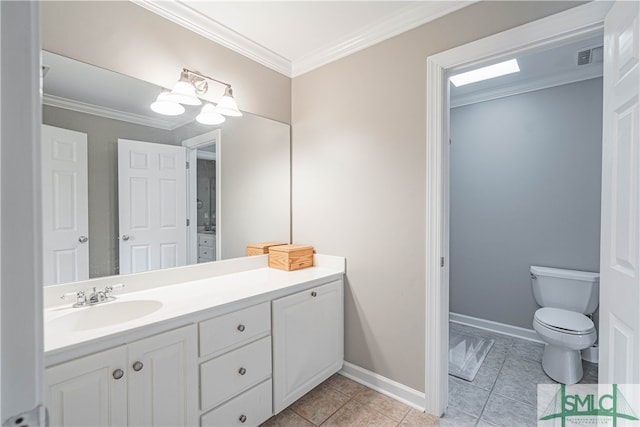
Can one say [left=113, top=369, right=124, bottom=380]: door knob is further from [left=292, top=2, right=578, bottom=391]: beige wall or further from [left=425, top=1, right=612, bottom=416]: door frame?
[left=425, top=1, right=612, bottom=416]: door frame

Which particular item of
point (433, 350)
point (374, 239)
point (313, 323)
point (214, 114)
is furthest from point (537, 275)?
point (214, 114)

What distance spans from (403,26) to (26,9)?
6.40ft

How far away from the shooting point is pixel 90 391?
105 centimetres

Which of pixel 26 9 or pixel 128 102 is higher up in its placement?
pixel 128 102

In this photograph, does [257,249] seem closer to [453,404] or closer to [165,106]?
[165,106]

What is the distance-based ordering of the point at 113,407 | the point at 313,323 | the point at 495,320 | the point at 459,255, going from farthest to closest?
the point at 459,255 → the point at 495,320 → the point at 313,323 → the point at 113,407

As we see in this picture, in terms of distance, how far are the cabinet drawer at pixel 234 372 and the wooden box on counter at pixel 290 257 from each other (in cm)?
63

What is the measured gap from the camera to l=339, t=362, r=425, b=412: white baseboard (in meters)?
1.83

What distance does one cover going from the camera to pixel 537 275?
2.55m

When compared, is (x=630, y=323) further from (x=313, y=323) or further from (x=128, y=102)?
(x=128, y=102)

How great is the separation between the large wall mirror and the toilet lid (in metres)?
2.22

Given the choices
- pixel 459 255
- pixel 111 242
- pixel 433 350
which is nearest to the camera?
pixel 111 242

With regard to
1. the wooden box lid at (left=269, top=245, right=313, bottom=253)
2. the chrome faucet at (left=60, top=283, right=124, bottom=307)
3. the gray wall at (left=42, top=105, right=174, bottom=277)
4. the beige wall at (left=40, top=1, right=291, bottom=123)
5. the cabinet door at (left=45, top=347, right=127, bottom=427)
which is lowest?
the cabinet door at (left=45, top=347, right=127, bottom=427)

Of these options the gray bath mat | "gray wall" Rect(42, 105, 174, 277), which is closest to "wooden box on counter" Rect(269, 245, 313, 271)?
"gray wall" Rect(42, 105, 174, 277)
